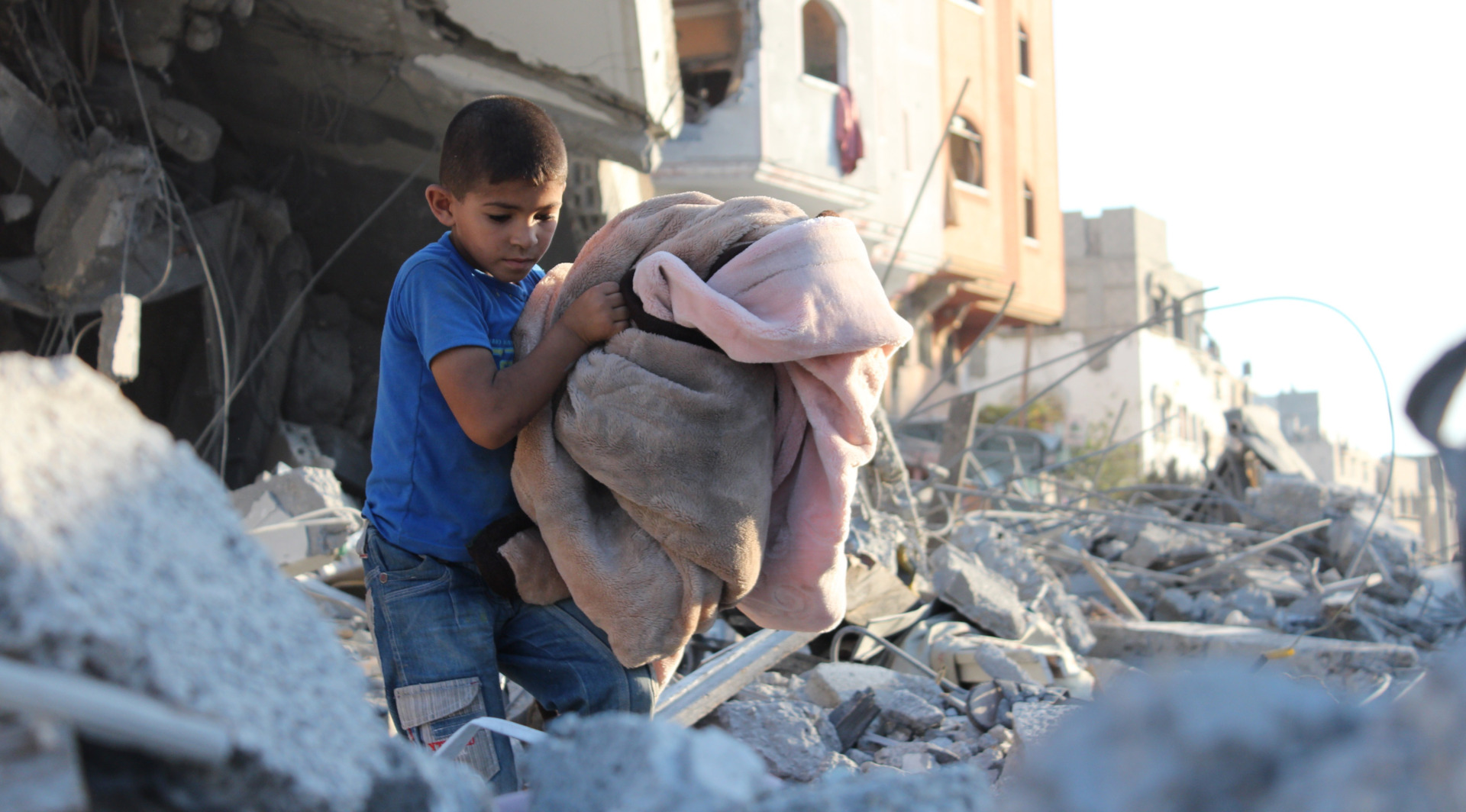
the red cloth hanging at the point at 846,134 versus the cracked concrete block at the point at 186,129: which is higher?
the red cloth hanging at the point at 846,134

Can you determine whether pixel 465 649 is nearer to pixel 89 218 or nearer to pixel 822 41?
pixel 89 218

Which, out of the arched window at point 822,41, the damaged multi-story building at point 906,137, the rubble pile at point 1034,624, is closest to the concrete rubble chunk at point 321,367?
the damaged multi-story building at point 906,137

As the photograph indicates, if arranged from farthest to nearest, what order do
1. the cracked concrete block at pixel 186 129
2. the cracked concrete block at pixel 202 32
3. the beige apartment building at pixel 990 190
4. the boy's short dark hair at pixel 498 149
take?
the beige apartment building at pixel 990 190, the cracked concrete block at pixel 186 129, the cracked concrete block at pixel 202 32, the boy's short dark hair at pixel 498 149

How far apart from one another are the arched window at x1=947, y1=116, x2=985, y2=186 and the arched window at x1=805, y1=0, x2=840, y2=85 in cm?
422

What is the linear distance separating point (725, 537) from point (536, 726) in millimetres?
1209

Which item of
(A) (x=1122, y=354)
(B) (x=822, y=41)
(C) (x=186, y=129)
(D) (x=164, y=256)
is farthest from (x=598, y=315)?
(A) (x=1122, y=354)

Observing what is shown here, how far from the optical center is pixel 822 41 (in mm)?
13781

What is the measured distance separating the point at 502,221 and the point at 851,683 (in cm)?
193

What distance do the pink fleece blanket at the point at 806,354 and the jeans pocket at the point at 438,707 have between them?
0.51 metres

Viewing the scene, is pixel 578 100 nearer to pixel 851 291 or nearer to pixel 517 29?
pixel 517 29

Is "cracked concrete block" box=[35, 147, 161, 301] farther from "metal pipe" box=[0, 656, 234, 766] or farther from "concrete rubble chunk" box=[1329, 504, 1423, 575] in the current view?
"concrete rubble chunk" box=[1329, 504, 1423, 575]

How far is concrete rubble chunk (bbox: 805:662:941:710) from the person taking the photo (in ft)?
9.96

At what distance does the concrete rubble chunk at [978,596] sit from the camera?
383 centimetres

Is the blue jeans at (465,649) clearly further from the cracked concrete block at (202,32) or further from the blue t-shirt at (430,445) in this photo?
the cracked concrete block at (202,32)
